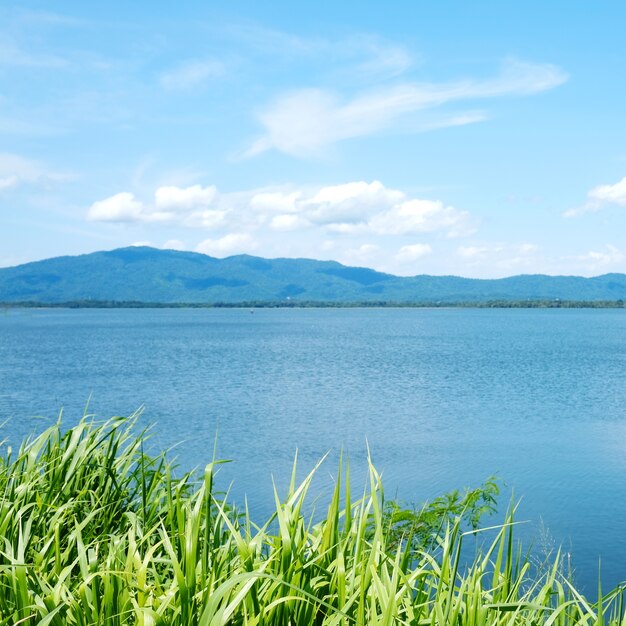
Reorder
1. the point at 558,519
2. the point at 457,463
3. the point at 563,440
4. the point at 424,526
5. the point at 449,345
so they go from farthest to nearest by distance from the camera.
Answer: the point at 449,345, the point at 563,440, the point at 457,463, the point at 558,519, the point at 424,526

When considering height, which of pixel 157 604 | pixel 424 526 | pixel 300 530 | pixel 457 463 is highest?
pixel 300 530

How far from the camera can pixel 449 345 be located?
70438 mm

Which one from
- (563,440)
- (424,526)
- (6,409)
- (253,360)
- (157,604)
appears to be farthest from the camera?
(253,360)

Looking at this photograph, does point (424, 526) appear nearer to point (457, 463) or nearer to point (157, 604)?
point (157, 604)

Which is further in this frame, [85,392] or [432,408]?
[85,392]

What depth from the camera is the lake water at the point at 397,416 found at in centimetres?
1620

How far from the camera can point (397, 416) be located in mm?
27188

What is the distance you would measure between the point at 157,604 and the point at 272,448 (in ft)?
58.6

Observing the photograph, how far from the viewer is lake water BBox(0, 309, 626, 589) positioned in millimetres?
16203

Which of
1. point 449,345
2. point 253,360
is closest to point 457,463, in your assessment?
point 253,360

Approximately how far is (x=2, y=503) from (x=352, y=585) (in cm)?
265

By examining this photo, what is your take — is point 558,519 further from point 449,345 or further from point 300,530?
point 449,345

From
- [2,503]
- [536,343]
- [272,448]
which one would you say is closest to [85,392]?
[272,448]

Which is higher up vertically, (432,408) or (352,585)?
(352,585)
